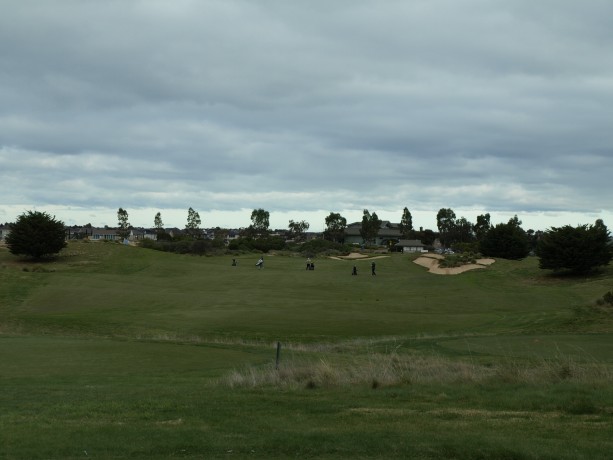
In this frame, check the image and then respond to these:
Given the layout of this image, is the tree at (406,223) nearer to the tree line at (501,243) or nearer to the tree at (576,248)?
the tree line at (501,243)

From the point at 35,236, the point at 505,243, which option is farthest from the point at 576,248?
the point at 35,236

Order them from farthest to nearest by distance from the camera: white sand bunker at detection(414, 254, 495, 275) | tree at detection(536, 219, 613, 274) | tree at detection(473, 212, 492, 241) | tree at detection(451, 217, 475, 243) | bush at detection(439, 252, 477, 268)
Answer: tree at detection(451, 217, 475, 243), tree at detection(473, 212, 492, 241), bush at detection(439, 252, 477, 268), white sand bunker at detection(414, 254, 495, 275), tree at detection(536, 219, 613, 274)

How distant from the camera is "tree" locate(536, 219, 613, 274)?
187ft

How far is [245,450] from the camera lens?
351 inches

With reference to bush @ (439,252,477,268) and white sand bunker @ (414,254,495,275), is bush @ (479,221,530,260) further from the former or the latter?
bush @ (439,252,477,268)

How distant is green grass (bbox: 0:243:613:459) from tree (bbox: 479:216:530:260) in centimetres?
3599

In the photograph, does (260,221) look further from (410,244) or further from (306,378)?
(306,378)

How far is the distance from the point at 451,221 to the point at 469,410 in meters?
168

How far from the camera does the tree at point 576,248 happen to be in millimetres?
56875

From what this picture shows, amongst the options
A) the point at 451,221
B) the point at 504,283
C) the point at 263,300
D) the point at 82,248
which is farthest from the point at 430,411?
the point at 451,221

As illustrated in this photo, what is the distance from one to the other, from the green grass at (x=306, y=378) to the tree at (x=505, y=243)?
118ft

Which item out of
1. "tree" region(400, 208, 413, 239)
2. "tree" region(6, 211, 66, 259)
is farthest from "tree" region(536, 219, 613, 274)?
"tree" region(400, 208, 413, 239)

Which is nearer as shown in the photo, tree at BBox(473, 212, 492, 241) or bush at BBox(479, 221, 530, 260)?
bush at BBox(479, 221, 530, 260)

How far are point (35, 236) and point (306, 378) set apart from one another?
64.4 metres
